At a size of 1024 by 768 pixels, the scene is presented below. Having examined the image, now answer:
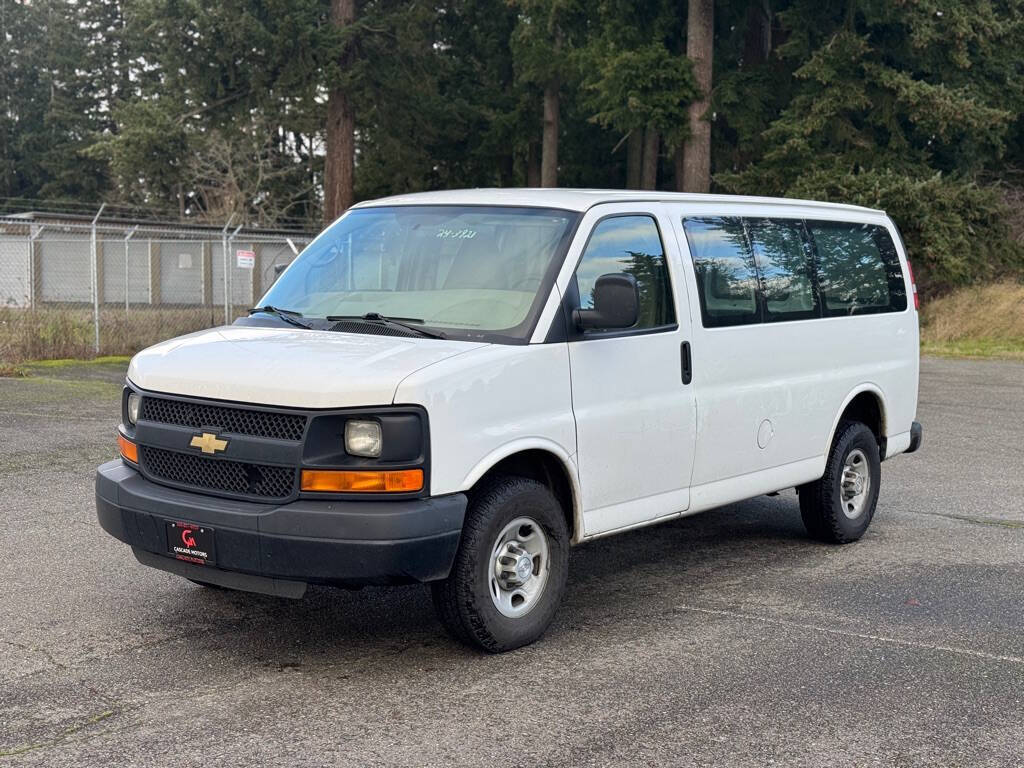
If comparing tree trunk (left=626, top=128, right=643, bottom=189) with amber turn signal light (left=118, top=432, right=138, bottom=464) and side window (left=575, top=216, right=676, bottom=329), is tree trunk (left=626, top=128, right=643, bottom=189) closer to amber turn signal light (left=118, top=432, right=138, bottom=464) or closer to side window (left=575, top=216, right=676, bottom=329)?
side window (left=575, top=216, right=676, bottom=329)

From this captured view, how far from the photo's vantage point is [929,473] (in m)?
11.0

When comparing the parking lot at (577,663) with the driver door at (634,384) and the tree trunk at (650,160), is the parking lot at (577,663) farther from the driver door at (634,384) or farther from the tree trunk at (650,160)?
the tree trunk at (650,160)

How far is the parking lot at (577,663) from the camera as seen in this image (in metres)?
4.62

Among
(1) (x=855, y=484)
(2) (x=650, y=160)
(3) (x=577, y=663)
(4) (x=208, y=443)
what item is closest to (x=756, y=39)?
(2) (x=650, y=160)

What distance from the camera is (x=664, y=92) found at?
111ft

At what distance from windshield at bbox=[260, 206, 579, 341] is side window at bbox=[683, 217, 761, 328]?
0.96 m

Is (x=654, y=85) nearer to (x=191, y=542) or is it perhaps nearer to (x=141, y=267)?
(x=141, y=267)

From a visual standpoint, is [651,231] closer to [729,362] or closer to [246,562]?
[729,362]

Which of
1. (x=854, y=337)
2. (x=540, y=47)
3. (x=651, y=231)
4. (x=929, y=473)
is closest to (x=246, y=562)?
(x=651, y=231)

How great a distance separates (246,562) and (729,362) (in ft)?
9.72

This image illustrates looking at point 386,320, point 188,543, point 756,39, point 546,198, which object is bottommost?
point 188,543

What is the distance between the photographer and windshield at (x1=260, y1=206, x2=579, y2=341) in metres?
5.99

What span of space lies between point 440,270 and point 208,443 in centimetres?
154

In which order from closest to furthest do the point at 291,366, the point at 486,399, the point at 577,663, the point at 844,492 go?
the point at 291,366 < the point at 486,399 < the point at 577,663 < the point at 844,492
